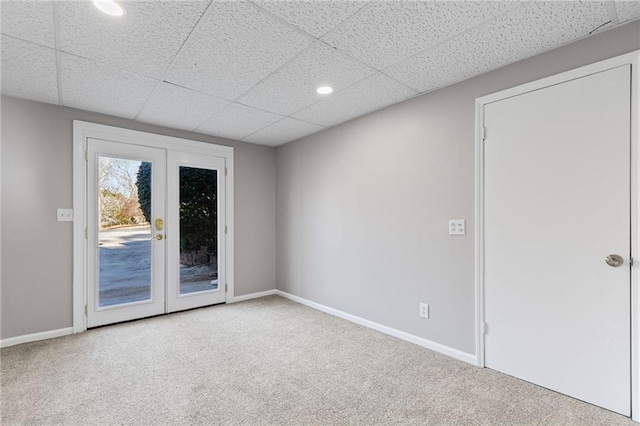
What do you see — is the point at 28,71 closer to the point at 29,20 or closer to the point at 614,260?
the point at 29,20

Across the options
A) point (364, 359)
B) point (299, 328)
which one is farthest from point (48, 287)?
point (364, 359)

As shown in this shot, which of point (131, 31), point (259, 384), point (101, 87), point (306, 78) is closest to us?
point (131, 31)

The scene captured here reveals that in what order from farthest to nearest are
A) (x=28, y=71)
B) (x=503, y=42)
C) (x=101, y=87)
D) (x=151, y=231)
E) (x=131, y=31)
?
(x=151, y=231)
(x=101, y=87)
(x=28, y=71)
(x=503, y=42)
(x=131, y=31)

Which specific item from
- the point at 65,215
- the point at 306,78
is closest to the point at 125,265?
the point at 65,215

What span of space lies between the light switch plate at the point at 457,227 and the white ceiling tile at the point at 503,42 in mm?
1193

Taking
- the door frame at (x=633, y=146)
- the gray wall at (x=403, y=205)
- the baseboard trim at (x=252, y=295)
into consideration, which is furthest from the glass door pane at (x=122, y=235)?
the door frame at (x=633, y=146)

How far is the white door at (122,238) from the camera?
3.32 m

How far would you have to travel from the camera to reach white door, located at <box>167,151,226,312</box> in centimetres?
384

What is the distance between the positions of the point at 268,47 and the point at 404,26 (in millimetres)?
893

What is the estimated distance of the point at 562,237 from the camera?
81.3 inches

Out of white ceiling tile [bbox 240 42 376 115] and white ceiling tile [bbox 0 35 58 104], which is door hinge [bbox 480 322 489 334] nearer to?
white ceiling tile [bbox 240 42 376 115]

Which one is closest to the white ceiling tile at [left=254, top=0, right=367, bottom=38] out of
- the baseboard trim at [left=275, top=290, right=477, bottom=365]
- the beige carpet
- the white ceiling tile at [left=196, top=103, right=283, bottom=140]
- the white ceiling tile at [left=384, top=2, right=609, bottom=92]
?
the white ceiling tile at [left=384, top=2, right=609, bottom=92]

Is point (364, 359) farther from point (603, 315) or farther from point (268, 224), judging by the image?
point (268, 224)

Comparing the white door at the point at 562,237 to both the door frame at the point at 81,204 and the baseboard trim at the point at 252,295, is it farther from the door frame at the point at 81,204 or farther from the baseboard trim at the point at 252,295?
the door frame at the point at 81,204
